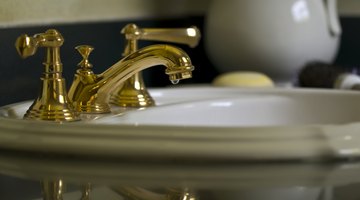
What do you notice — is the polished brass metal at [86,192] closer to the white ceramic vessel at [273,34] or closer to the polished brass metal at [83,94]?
the polished brass metal at [83,94]

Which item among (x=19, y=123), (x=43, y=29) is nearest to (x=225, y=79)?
(x=43, y=29)

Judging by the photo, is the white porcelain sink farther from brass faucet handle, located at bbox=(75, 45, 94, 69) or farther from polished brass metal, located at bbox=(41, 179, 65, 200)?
polished brass metal, located at bbox=(41, 179, 65, 200)

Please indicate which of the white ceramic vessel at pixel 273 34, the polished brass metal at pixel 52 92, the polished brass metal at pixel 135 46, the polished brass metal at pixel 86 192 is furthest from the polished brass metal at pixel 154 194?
the white ceramic vessel at pixel 273 34

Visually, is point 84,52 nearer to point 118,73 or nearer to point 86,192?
point 118,73

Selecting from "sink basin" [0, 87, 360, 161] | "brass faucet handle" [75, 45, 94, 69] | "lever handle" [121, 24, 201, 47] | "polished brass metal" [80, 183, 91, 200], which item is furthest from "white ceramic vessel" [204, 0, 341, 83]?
"polished brass metal" [80, 183, 91, 200]

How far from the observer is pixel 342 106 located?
0.86 metres

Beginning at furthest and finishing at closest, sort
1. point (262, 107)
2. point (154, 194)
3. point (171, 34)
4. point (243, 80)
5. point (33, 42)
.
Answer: point (243, 80) → point (262, 107) → point (171, 34) → point (33, 42) → point (154, 194)

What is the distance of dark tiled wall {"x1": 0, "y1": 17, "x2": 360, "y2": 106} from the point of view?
79 centimetres

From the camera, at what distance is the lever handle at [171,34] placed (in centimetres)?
76

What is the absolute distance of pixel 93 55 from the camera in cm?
93

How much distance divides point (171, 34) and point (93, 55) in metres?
0.19

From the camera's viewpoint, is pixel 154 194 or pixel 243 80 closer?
pixel 154 194

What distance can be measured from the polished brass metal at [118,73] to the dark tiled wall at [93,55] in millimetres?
113

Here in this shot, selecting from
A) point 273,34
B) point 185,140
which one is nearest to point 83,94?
point 185,140
